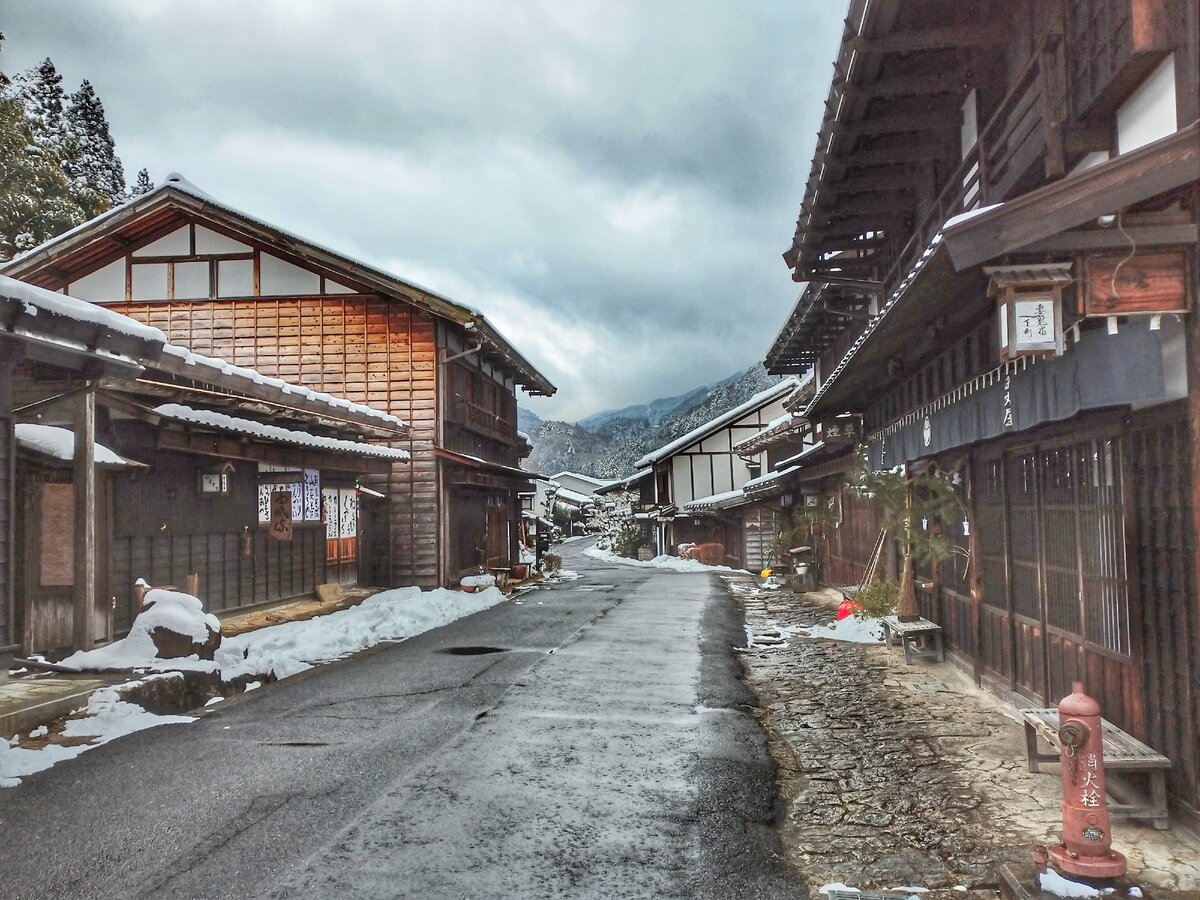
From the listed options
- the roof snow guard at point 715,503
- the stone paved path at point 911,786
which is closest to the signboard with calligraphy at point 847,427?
the stone paved path at point 911,786

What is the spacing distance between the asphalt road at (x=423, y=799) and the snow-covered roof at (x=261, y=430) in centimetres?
451

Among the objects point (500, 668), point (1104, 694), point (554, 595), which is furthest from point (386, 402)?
point (1104, 694)

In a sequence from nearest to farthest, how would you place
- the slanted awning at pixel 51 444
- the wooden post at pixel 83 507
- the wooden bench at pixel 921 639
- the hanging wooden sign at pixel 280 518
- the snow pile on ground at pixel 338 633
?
the wooden post at pixel 83 507 → the slanted awning at pixel 51 444 → the snow pile on ground at pixel 338 633 → the wooden bench at pixel 921 639 → the hanging wooden sign at pixel 280 518

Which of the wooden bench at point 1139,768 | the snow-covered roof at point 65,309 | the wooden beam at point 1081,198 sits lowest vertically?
the wooden bench at point 1139,768

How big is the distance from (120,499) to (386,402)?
1153cm

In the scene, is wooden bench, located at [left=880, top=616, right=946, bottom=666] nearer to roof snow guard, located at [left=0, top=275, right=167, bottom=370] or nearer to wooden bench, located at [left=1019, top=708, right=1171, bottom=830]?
wooden bench, located at [left=1019, top=708, right=1171, bottom=830]

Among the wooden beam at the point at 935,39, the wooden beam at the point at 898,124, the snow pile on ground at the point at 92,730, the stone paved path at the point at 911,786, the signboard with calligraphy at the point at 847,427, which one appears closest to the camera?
the stone paved path at the point at 911,786

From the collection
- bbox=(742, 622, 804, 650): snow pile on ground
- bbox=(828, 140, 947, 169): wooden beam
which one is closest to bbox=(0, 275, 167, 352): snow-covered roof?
bbox=(828, 140, 947, 169): wooden beam

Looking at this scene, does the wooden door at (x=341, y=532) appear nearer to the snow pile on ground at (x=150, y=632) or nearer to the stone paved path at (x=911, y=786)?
the snow pile on ground at (x=150, y=632)

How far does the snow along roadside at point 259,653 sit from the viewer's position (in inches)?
293

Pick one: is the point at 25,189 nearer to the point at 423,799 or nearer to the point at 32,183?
the point at 32,183

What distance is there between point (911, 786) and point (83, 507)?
889cm

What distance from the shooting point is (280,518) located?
16.7 metres

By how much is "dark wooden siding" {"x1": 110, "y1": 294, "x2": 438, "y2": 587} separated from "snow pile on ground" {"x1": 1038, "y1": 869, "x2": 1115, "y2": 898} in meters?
20.5
